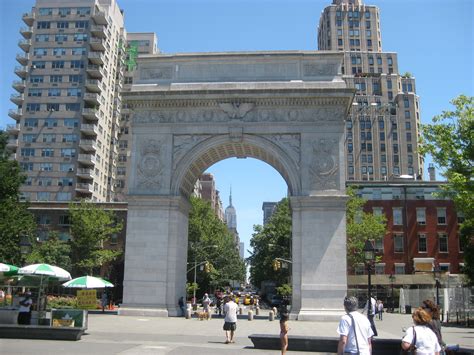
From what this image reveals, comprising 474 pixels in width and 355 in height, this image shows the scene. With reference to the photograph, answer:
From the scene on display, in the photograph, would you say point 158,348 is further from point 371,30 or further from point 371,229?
point 371,30

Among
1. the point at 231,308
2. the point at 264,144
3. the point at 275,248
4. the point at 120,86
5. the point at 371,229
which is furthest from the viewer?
the point at 120,86

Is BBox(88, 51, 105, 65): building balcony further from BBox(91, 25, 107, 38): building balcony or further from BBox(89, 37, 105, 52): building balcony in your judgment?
BBox(91, 25, 107, 38): building balcony

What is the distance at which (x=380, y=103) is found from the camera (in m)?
108

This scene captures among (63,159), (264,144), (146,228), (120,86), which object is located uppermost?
(120,86)

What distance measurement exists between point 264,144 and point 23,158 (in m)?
54.8

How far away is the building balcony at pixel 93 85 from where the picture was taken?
77625mm

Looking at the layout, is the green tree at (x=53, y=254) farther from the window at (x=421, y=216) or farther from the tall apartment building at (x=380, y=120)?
the tall apartment building at (x=380, y=120)

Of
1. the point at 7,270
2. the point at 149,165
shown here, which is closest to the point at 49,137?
the point at 149,165

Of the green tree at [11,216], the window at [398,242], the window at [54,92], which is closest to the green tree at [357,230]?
the window at [398,242]

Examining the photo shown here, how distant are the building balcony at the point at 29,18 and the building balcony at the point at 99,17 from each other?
9.91 meters

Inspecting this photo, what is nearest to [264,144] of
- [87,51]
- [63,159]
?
[63,159]

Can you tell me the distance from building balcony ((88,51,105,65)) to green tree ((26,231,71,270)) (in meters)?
34.1

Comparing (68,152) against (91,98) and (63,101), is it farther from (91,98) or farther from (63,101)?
(91,98)

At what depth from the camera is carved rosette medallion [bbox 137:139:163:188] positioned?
32.8m
